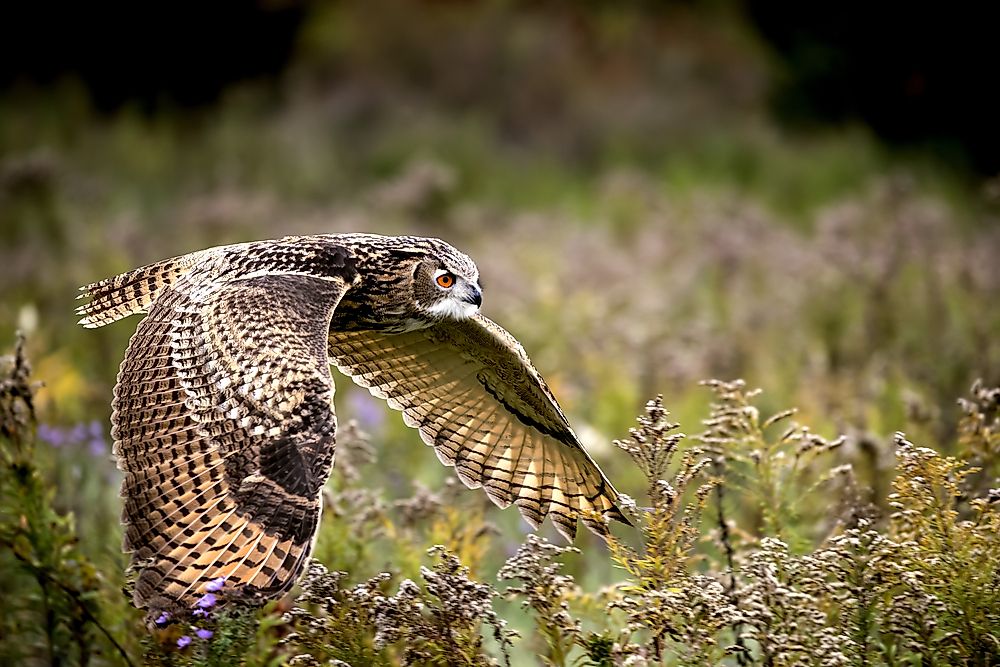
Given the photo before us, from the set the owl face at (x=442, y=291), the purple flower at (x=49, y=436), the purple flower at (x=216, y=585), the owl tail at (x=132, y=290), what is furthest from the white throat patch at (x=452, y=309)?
the purple flower at (x=49, y=436)

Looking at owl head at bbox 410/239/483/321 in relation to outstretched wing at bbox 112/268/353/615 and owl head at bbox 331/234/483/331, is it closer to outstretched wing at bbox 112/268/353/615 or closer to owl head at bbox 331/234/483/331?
owl head at bbox 331/234/483/331

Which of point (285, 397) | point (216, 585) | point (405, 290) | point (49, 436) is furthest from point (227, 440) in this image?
point (49, 436)

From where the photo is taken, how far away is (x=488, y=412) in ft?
12.7

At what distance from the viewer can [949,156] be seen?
14.3 meters

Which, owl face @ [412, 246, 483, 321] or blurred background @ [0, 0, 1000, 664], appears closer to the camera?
owl face @ [412, 246, 483, 321]

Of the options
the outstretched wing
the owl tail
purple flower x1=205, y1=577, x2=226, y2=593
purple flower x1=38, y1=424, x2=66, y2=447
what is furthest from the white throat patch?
purple flower x1=38, y1=424, x2=66, y2=447

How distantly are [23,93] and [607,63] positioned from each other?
7.62 metres

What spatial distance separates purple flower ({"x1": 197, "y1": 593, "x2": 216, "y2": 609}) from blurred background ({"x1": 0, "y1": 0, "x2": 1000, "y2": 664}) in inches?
Answer: 39.9

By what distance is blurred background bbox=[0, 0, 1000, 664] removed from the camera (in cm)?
637

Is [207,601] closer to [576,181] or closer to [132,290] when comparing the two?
[132,290]

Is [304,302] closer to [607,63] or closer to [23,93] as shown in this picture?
[23,93]

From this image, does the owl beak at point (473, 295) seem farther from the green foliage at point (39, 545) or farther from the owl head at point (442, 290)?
the green foliage at point (39, 545)

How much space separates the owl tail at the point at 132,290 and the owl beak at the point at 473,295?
0.81 metres


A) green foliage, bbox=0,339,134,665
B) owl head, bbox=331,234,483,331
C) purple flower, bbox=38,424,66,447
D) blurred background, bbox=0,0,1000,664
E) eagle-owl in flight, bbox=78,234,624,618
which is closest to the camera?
eagle-owl in flight, bbox=78,234,624,618
